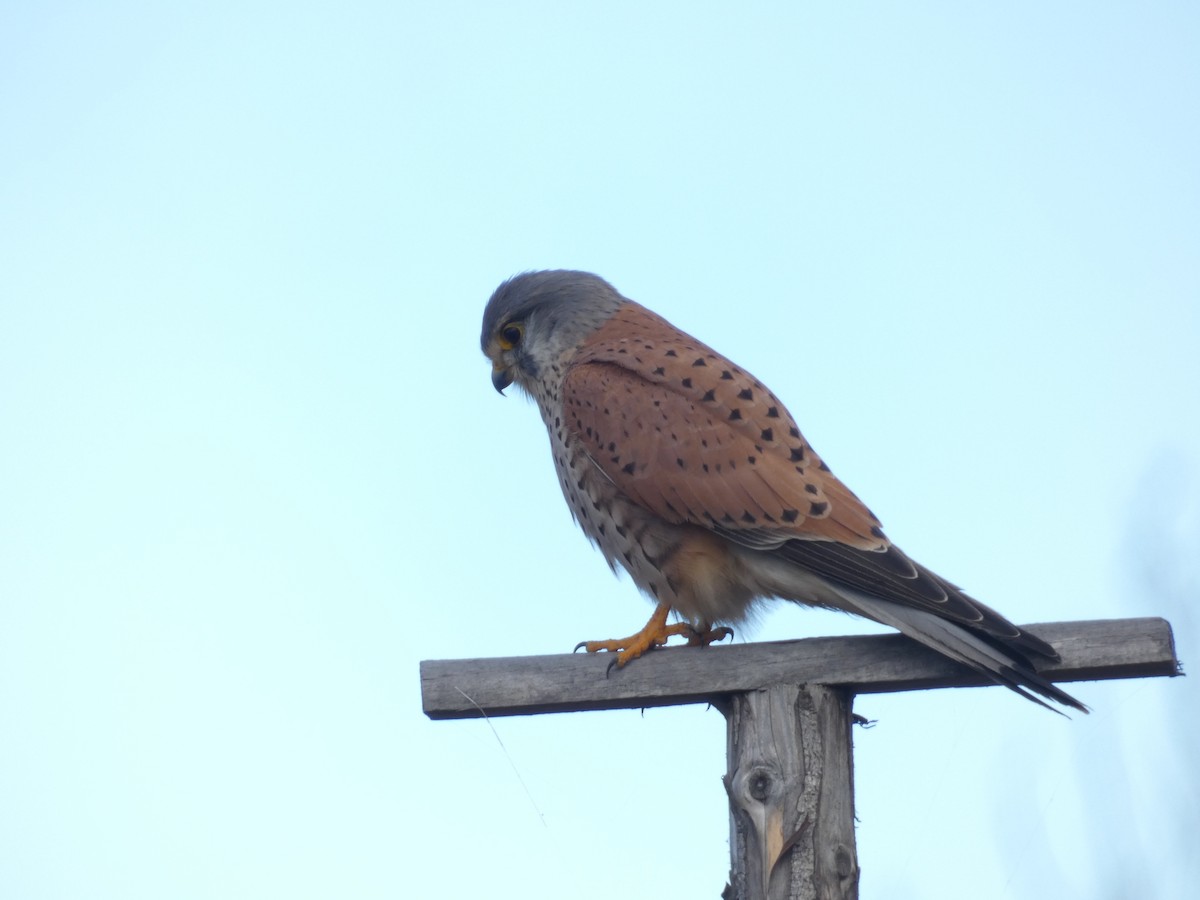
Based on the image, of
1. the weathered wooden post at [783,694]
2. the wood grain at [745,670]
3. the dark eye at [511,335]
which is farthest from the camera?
the dark eye at [511,335]

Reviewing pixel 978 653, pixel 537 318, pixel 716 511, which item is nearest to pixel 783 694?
pixel 978 653

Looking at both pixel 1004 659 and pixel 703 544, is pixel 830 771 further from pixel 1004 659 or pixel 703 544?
pixel 703 544

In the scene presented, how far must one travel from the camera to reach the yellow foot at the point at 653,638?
3.10 m

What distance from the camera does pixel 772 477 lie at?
3488mm

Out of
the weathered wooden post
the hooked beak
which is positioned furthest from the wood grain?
the hooked beak

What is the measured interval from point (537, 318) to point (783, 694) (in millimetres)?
2109

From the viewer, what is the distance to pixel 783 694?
9.38 feet

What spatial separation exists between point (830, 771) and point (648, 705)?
483 mm

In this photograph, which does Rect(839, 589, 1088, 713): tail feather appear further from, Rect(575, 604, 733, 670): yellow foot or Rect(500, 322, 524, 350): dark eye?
Rect(500, 322, 524, 350): dark eye

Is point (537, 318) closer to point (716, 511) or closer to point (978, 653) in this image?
point (716, 511)

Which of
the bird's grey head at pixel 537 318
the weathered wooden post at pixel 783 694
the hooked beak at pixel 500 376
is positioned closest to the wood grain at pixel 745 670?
the weathered wooden post at pixel 783 694

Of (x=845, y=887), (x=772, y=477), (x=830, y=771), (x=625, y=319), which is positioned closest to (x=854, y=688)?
(x=830, y=771)

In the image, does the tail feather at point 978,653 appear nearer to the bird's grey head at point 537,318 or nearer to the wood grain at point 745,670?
the wood grain at point 745,670

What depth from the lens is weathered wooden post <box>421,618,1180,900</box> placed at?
2709 mm
